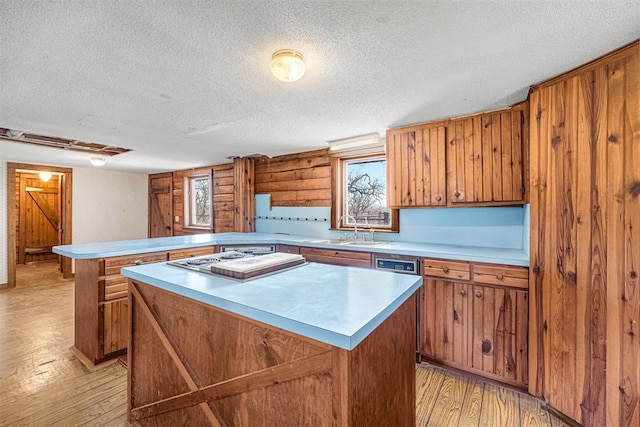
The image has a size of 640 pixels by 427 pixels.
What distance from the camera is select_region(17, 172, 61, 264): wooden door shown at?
6723mm

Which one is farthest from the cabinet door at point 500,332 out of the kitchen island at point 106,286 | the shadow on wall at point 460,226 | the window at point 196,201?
the window at point 196,201

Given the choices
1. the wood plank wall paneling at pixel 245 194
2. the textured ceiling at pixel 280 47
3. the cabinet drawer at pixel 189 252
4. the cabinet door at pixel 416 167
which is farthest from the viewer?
the wood plank wall paneling at pixel 245 194

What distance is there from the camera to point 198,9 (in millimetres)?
1188

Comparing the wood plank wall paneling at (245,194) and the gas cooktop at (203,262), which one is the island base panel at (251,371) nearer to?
the gas cooktop at (203,262)

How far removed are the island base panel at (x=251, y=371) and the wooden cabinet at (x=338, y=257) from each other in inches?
51.1

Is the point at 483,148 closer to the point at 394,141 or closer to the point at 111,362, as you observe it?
the point at 394,141

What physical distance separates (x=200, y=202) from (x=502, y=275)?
16.9 ft

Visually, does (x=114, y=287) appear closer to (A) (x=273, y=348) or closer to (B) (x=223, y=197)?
(A) (x=273, y=348)

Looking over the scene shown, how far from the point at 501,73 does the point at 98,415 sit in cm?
334

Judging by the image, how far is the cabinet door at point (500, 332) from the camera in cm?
201

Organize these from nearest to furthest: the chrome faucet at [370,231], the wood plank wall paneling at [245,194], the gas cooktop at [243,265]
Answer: the gas cooktop at [243,265]
the chrome faucet at [370,231]
the wood plank wall paneling at [245,194]

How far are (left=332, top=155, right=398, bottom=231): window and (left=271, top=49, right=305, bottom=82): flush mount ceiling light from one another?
6.58 ft

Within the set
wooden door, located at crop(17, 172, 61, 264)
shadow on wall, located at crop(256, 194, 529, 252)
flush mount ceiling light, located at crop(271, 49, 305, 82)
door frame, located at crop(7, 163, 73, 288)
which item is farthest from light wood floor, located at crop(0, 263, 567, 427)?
wooden door, located at crop(17, 172, 61, 264)

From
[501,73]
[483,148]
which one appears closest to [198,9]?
[501,73]
